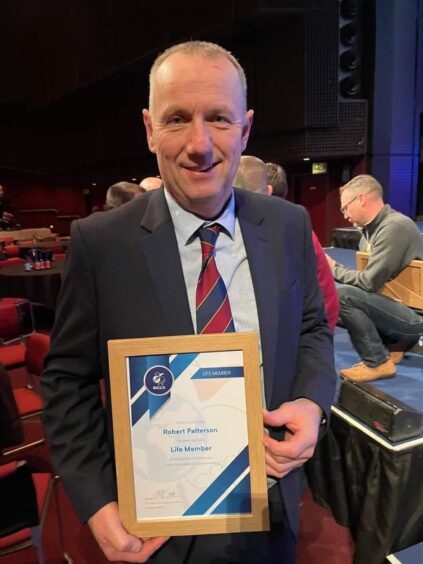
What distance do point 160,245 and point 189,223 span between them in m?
0.08

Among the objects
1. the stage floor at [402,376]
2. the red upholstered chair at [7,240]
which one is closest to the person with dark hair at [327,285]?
the stage floor at [402,376]

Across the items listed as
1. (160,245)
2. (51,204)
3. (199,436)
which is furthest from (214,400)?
(51,204)

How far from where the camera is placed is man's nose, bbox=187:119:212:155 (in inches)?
29.4

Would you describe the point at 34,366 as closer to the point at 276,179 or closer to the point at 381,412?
the point at 276,179

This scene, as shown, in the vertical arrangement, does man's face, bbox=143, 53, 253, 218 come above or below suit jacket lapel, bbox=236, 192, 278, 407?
above

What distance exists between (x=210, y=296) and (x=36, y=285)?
4002mm

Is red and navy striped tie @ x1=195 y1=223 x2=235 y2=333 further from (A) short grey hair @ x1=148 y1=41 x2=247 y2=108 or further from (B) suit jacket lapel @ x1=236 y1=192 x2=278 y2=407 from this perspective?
(A) short grey hair @ x1=148 y1=41 x2=247 y2=108

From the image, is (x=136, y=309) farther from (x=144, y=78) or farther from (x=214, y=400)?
(x=144, y=78)

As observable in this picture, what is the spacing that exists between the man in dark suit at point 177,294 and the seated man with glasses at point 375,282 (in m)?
2.01

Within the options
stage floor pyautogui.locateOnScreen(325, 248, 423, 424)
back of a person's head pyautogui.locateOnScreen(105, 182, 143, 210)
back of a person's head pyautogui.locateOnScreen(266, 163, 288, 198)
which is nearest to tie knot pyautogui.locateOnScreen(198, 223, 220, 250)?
back of a person's head pyautogui.locateOnScreen(266, 163, 288, 198)

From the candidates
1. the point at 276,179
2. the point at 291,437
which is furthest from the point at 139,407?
the point at 276,179

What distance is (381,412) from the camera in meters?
1.67

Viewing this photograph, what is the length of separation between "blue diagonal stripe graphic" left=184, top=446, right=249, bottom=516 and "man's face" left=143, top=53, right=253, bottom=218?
47 cm

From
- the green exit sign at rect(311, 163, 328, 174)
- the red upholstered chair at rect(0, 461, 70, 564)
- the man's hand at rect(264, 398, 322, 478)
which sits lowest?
the red upholstered chair at rect(0, 461, 70, 564)
